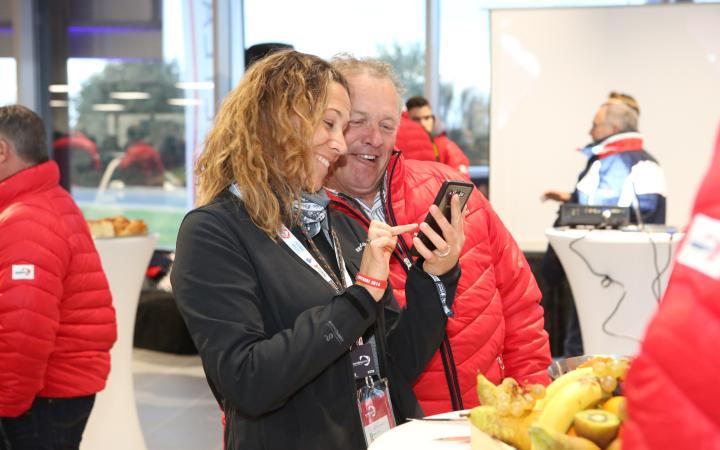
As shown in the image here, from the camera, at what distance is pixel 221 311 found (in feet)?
5.12

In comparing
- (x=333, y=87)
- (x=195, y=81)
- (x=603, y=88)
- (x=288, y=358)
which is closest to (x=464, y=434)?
(x=288, y=358)

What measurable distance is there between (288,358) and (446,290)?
425mm

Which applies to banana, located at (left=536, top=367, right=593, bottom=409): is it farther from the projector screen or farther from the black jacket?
the projector screen

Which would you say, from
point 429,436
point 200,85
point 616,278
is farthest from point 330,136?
point 200,85

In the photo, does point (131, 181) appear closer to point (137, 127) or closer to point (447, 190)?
point (137, 127)

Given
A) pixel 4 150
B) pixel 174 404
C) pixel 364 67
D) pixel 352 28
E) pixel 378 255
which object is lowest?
pixel 174 404

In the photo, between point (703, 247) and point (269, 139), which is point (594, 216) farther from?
point (703, 247)

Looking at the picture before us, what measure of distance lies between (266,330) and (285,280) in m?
0.10

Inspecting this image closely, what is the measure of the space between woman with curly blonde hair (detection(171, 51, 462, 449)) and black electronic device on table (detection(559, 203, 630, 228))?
273cm

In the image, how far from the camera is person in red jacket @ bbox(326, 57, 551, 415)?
2.09 m

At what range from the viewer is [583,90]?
711 centimetres

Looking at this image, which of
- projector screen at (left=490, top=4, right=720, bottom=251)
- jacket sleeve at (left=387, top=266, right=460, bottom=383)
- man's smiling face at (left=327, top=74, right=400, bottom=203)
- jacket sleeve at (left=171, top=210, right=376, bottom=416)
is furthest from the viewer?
projector screen at (left=490, top=4, right=720, bottom=251)

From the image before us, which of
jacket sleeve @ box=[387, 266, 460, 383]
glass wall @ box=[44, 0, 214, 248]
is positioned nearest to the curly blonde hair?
jacket sleeve @ box=[387, 266, 460, 383]

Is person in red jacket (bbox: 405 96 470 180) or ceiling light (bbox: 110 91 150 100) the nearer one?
person in red jacket (bbox: 405 96 470 180)
